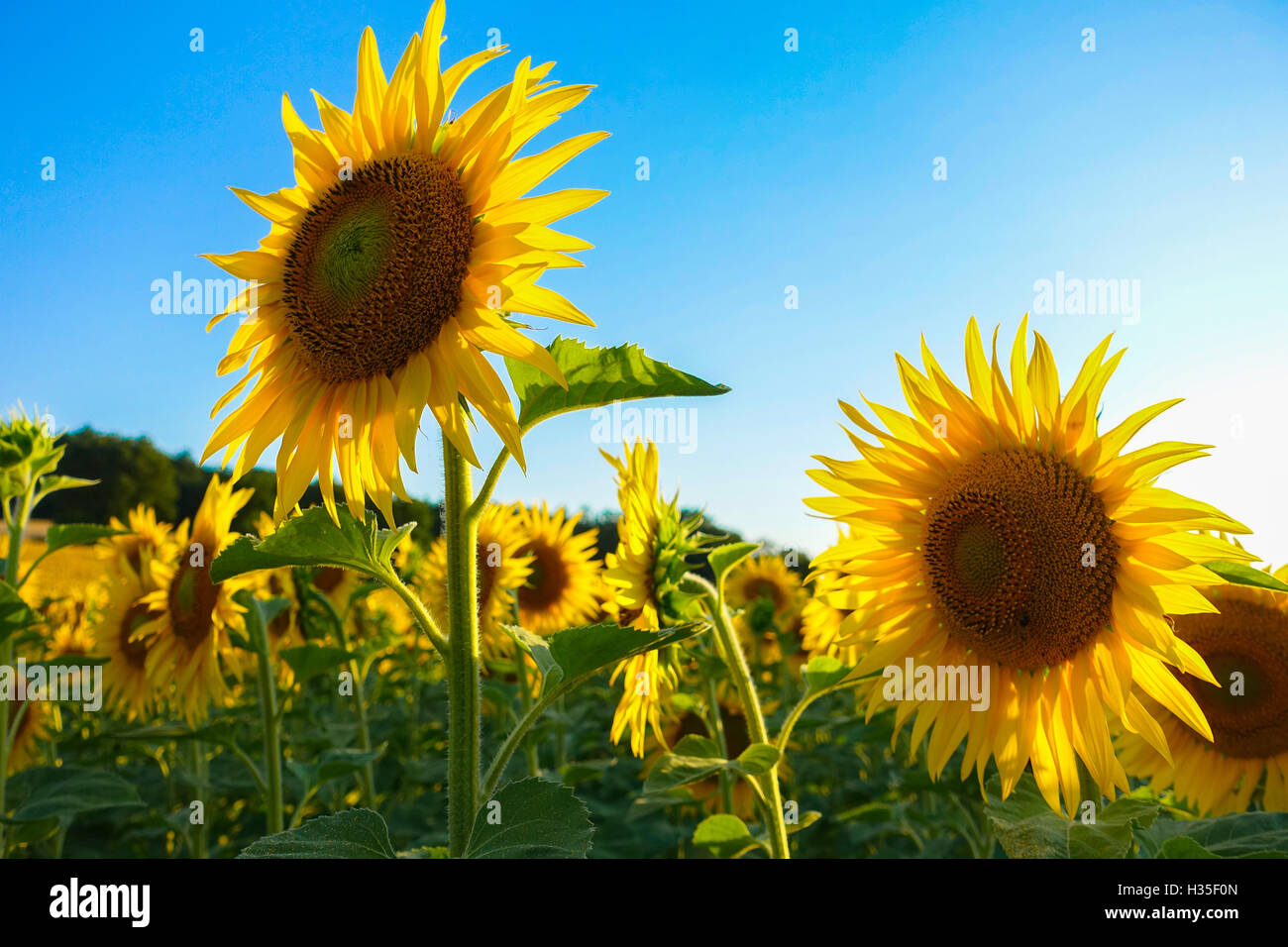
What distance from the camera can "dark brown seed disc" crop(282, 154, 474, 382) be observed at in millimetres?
1759

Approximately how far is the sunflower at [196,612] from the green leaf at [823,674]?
7.75 feet

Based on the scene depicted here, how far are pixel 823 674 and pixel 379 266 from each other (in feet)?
5.35

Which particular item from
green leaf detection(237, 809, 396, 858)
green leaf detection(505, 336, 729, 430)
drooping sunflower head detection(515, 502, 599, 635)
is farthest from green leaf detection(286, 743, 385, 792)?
drooping sunflower head detection(515, 502, 599, 635)

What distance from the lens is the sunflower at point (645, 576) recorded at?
2551mm

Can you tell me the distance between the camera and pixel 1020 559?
6.73 feet

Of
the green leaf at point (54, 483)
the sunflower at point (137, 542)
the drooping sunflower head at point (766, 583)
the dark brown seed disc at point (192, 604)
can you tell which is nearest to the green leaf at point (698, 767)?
the dark brown seed disc at point (192, 604)

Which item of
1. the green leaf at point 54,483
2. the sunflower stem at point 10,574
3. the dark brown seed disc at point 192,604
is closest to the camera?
the sunflower stem at point 10,574

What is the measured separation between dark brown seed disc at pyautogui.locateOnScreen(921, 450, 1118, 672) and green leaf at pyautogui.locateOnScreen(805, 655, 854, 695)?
0.34 meters

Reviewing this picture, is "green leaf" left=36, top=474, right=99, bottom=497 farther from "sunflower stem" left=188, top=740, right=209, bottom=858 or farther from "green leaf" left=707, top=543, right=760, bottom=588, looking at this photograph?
"green leaf" left=707, top=543, right=760, bottom=588

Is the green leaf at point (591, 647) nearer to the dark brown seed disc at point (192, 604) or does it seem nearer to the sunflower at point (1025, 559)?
the sunflower at point (1025, 559)

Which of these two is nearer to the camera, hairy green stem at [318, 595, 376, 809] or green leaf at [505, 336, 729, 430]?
green leaf at [505, 336, 729, 430]

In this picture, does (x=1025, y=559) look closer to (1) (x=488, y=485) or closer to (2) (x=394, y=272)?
(1) (x=488, y=485)

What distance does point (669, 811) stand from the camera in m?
5.48

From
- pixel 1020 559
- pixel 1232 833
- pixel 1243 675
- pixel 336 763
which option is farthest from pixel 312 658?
pixel 1243 675
